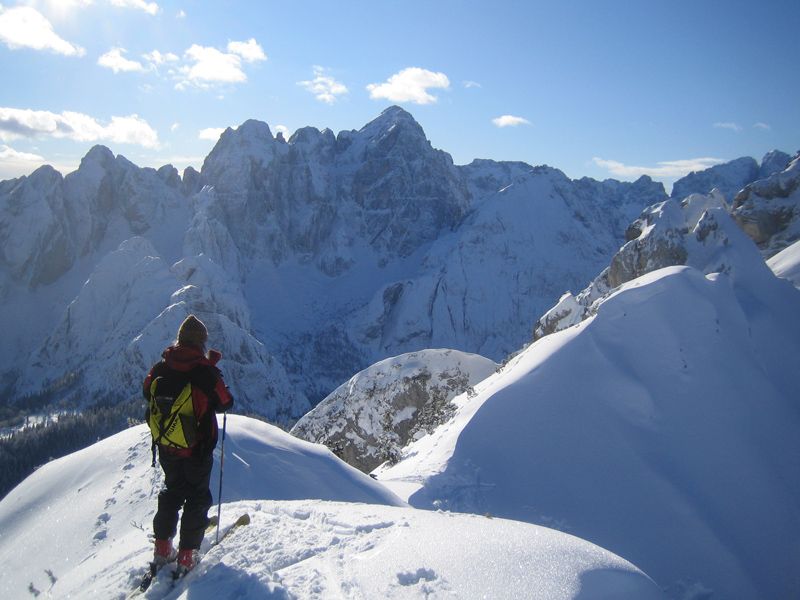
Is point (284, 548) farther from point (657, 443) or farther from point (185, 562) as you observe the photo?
point (657, 443)

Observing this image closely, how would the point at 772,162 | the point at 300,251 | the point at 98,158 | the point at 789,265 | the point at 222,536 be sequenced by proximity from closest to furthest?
the point at 222,536, the point at 789,265, the point at 98,158, the point at 300,251, the point at 772,162

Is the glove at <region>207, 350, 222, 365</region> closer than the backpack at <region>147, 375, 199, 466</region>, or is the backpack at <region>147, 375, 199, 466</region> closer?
the backpack at <region>147, 375, 199, 466</region>

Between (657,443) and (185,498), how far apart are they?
10.1 meters

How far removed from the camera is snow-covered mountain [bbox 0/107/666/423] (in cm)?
10119

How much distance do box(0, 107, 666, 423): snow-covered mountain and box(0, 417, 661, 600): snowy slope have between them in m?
80.0

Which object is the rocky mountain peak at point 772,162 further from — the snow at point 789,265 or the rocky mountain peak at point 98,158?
the rocky mountain peak at point 98,158

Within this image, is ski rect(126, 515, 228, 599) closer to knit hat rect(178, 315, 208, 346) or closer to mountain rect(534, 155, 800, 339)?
knit hat rect(178, 315, 208, 346)

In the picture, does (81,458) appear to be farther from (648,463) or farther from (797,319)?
(797,319)

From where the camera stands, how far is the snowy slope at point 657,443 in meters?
10.3

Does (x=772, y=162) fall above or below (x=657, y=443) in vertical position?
above

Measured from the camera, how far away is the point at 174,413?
571 cm

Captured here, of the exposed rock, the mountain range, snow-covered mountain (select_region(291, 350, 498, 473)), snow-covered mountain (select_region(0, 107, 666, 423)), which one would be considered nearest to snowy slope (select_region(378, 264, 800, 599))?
snow-covered mountain (select_region(291, 350, 498, 473))

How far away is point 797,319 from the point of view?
16625 mm

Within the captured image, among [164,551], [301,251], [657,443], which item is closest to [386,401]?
[657,443]
